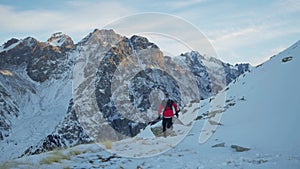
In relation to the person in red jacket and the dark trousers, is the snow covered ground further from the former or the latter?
the person in red jacket

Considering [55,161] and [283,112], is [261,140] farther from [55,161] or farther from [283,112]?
[55,161]

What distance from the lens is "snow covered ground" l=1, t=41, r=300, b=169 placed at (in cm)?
1195

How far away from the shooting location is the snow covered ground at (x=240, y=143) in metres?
12.0

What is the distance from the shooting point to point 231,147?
1512 centimetres

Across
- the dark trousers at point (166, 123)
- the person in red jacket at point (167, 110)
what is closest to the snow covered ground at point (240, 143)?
the dark trousers at point (166, 123)

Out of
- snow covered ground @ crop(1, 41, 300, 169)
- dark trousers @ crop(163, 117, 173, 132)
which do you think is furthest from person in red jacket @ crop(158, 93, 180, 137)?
snow covered ground @ crop(1, 41, 300, 169)

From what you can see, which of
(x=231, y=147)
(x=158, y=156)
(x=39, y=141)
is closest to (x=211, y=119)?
(x=231, y=147)

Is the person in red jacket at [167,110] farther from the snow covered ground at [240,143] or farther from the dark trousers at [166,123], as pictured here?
the snow covered ground at [240,143]

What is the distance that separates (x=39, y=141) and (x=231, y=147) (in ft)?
596

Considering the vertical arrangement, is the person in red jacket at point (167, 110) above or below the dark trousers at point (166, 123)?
above

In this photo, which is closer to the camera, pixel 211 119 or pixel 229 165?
pixel 229 165

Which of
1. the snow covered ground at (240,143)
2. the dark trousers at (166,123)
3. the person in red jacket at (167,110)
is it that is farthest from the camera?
the dark trousers at (166,123)

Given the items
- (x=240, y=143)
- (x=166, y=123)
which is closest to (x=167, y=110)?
(x=166, y=123)

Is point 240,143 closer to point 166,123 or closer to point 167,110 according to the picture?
point 167,110
